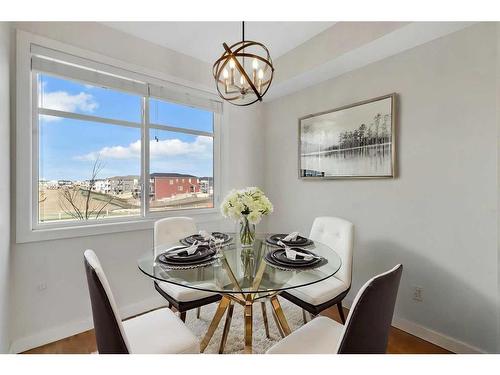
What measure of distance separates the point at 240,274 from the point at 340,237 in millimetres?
1050

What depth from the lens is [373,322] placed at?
94 cm

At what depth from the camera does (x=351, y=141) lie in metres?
2.49

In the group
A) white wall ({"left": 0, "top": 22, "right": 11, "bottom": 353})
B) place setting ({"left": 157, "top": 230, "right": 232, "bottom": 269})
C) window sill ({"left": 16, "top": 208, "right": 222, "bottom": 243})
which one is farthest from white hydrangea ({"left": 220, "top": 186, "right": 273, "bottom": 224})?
white wall ({"left": 0, "top": 22, "right": 11, "bottom": 353})

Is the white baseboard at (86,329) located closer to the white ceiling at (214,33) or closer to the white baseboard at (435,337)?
the white baseboard at (435,337)

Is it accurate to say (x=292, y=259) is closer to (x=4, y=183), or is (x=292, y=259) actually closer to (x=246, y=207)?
(x=246, y=207)

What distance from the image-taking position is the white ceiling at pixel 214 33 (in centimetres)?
227

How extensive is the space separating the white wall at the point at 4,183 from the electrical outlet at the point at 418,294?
9.89 ft

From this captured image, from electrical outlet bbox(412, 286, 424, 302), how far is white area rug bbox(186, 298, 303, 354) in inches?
38.8

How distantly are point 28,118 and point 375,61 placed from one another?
9.74ft

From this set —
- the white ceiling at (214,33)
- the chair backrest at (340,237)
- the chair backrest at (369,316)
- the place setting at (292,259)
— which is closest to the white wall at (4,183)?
the white ceiling at (214,33)

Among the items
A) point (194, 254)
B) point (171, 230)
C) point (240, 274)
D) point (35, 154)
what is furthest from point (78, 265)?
point (240, 274)

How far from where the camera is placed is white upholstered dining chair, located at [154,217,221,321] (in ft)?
5.65

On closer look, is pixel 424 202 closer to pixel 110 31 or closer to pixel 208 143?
pixel 208 143
